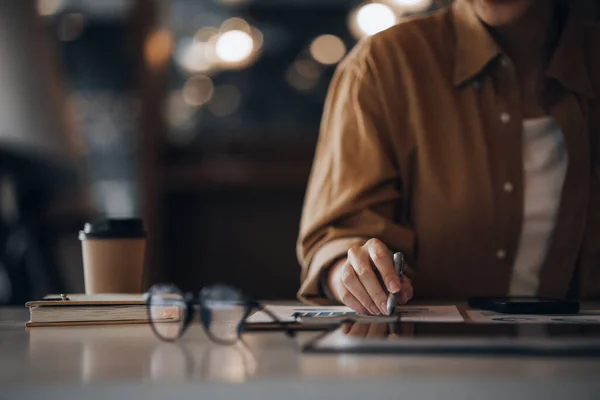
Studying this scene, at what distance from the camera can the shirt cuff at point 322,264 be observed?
1.17m

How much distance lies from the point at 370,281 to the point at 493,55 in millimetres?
629

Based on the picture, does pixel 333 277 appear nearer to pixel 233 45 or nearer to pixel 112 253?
pixel 112 253

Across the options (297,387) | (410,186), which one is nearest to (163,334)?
(297,387)

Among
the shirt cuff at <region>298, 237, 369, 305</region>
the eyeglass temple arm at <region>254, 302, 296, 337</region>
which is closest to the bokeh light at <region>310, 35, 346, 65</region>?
the shirt cuff at <region>298, 237, 369, 305</region>

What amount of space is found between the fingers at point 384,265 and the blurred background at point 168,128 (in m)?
1.65

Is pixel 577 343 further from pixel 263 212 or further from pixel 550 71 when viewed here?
pixel 263 212

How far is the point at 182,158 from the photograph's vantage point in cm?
399

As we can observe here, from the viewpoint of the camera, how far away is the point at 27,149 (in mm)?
2365

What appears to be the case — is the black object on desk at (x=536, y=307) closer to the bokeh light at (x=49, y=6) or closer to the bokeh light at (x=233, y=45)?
the bokeh light at (x=49, y=6)

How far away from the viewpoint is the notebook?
941 mm

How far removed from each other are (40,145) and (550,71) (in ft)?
5.37

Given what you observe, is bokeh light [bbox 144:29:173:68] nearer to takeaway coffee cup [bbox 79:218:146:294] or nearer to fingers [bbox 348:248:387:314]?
takeaway coffee cup [bbox 79:218:146:294]

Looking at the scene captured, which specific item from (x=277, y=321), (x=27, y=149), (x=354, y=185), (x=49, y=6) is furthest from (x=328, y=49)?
(x=277, y=321)

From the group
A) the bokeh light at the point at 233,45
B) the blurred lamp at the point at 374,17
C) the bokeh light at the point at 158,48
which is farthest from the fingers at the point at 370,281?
the bokeh light at the point at 158,48
